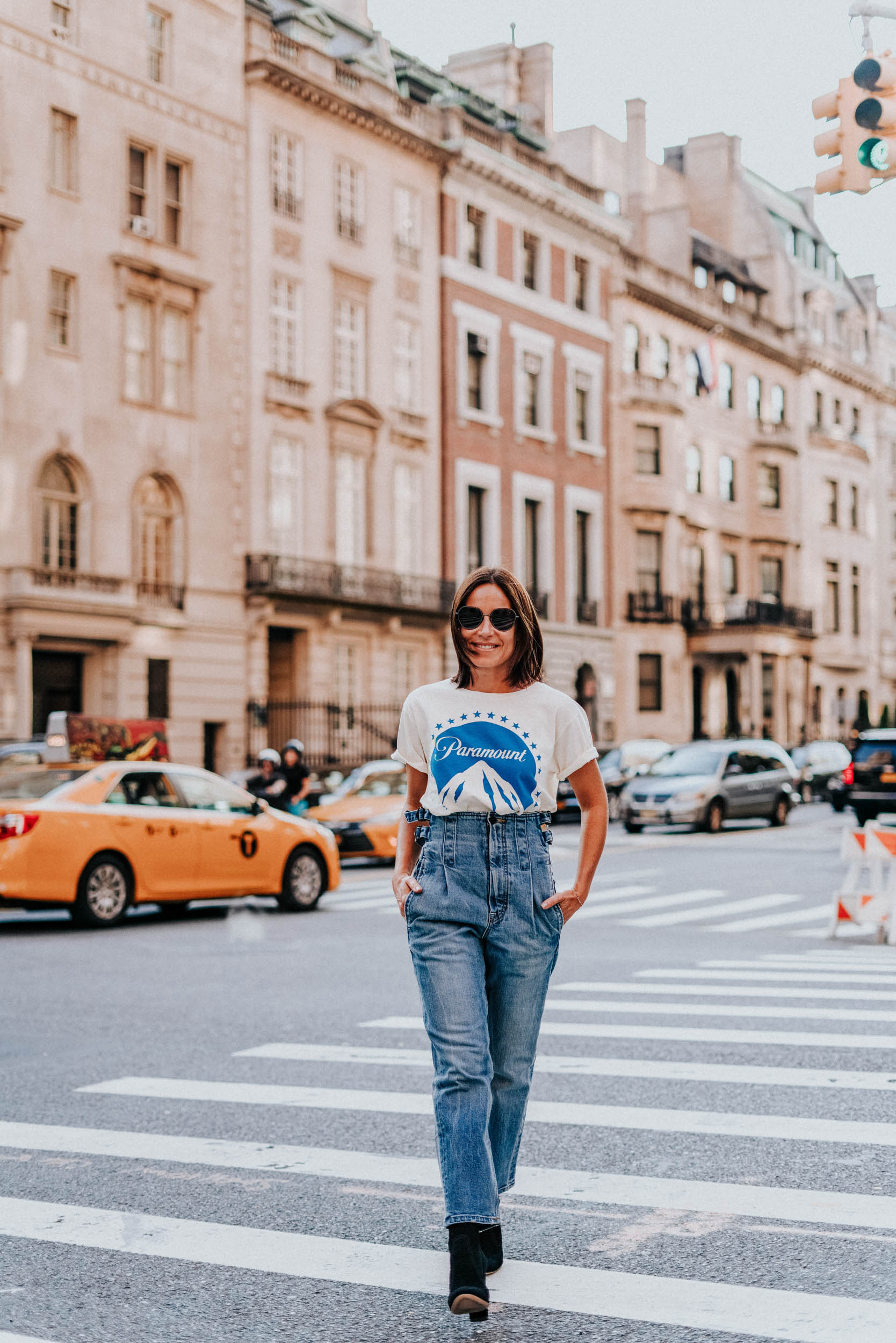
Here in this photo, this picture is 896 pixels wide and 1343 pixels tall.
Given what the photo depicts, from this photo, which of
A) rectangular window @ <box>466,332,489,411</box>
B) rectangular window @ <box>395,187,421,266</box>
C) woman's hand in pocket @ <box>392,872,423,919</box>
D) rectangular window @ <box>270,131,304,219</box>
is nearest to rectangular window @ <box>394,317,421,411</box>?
rectangular window @ <box>395,187,421,266</box>

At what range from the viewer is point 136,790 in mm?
16250

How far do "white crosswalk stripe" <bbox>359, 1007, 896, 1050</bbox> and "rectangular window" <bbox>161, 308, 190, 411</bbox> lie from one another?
27255 mm

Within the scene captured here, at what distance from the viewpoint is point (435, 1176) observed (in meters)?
6.21

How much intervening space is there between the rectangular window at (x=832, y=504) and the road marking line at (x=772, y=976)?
56463mm

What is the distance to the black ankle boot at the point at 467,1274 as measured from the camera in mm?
4453

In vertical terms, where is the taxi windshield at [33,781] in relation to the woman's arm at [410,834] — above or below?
below

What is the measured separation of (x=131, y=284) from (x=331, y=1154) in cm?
3021

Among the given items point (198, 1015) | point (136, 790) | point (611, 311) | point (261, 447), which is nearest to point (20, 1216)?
point (198, 1015)

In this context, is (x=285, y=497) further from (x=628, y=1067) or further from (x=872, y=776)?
(x=628, y=1067)

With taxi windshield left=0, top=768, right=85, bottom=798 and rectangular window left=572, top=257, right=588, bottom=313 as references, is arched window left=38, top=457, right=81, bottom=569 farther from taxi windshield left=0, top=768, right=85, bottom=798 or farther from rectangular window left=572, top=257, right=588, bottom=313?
rectangular window left=572, top=257, right=588, bottom=313

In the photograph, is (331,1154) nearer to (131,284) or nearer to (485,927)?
(485,927)

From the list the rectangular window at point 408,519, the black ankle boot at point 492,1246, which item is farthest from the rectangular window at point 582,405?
the black ankle boot at point 492,1246

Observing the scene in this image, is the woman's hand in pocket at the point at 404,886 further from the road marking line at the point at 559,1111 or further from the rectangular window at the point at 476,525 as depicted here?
the rectangular window at the point at 476,525

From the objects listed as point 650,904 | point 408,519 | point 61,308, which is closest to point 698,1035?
point 650,904
